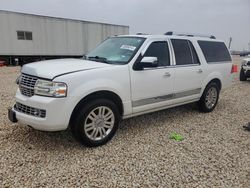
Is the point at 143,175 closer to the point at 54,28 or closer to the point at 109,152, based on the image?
the point at 109,152

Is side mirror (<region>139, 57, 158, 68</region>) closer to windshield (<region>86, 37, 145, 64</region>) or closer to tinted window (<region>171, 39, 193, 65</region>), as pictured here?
windshield (<region>86, 37, 145, 64</region>)

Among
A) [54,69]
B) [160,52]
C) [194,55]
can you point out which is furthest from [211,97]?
[54,69]

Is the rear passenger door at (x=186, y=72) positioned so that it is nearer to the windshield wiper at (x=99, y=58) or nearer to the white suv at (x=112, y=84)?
the white suv at (x=112, y=84)

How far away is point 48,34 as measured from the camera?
55.0ft

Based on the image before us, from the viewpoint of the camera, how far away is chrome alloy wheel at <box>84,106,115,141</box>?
3307mm

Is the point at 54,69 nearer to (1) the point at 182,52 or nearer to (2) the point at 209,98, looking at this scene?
(1) the point at 182,52

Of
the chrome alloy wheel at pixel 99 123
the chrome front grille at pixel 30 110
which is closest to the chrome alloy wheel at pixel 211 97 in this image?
the chrome alloy wheel at pixel 99 123

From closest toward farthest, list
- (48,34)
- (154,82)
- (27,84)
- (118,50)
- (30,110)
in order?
(30,110)
(27,84)
(154,82)
(118,50)
(48,34)

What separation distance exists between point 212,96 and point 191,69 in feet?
4.16

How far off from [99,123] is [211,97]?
10.9 ft

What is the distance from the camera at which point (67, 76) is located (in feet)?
9.77

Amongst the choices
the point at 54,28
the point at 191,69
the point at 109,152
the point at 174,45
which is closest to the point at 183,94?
the point at 191,69

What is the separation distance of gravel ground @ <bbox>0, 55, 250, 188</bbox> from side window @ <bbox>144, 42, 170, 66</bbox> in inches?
52.2

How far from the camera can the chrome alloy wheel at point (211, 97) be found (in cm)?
533
